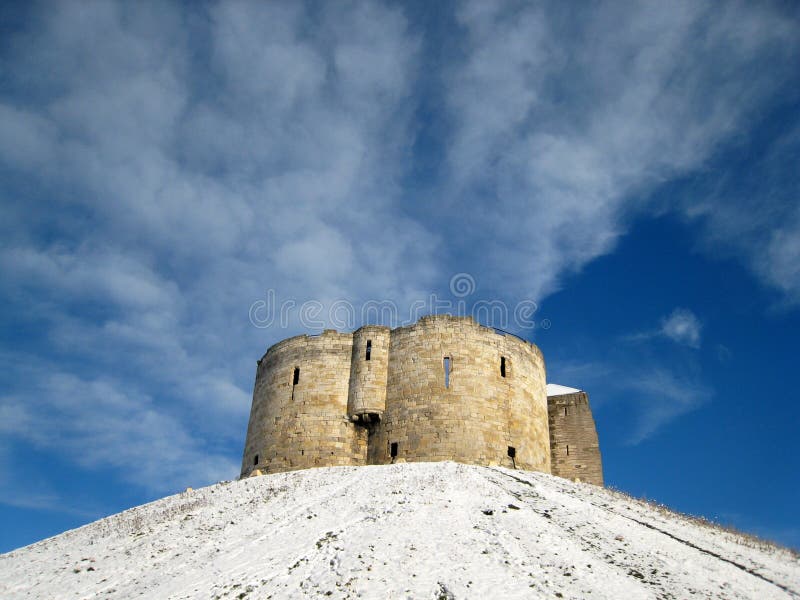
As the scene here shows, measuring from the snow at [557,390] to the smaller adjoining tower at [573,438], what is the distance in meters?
0.11

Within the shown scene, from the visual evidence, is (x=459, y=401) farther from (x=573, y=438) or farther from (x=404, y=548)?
(x=404, y=548)

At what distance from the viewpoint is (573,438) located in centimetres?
2900

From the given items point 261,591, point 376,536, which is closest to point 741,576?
point 376,536

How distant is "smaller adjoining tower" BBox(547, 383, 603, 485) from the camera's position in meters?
28.2

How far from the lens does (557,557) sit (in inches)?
559

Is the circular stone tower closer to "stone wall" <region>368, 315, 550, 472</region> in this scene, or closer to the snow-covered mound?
"stone wall" <region>368, 315, 550, 472</region>

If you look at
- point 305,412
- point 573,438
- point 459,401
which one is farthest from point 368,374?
point 573,438

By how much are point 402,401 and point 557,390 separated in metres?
9.43

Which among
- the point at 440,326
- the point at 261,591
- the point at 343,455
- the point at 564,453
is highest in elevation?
the point at 440,326

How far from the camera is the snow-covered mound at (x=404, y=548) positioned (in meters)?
13.0

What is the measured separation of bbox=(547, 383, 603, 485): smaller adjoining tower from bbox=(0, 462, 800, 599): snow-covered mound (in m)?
6.85

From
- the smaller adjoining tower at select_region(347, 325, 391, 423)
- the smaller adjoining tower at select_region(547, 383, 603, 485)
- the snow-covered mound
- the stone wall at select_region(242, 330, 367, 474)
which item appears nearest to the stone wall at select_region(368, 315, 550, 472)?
the smaller adjoining tower at select_region(347, 325, 391, 423)

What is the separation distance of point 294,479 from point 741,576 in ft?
42.9

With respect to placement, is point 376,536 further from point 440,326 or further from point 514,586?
point 440,326
